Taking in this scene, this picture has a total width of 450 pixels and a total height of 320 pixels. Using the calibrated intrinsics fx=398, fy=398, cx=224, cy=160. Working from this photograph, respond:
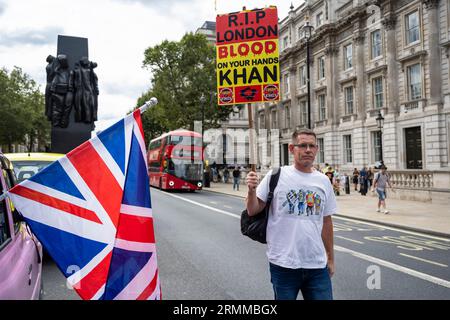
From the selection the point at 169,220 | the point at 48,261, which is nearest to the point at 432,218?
the point at 169,220

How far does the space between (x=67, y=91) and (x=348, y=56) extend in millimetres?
27484

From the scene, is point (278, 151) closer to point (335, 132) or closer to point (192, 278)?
point (335, 132)

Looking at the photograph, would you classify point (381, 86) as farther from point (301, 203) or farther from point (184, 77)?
point (301, 203)

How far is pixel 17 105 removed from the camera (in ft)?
149

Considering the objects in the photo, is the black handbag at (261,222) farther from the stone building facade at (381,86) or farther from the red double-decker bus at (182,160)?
the red double-decker bus at (182,160)

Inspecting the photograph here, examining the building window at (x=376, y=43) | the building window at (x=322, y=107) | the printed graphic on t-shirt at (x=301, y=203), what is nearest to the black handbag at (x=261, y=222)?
the printed graphic on t-shirt at (x=301, y=203)

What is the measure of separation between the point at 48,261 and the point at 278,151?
131 ft

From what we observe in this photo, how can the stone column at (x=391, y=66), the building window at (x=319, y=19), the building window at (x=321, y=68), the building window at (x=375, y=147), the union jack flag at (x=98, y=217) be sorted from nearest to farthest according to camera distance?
the union jack flag at (x=98, y=217), the stone column at (x=391, y=66), the building window at (x=375, y=147), the building window at (x=321, y=68), the building window at (x=319, y=19)

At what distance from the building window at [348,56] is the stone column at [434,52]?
29.1ft

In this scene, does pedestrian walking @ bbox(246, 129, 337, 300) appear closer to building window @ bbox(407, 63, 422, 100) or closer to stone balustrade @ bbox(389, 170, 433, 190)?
stone balustrade @ bbox(389, 170, 433, 190)

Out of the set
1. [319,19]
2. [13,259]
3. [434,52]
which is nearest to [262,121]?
[319,19]

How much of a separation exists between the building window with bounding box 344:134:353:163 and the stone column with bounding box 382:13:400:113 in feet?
18.5

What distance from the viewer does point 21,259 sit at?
2598mm

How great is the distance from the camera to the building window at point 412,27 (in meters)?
26.5
